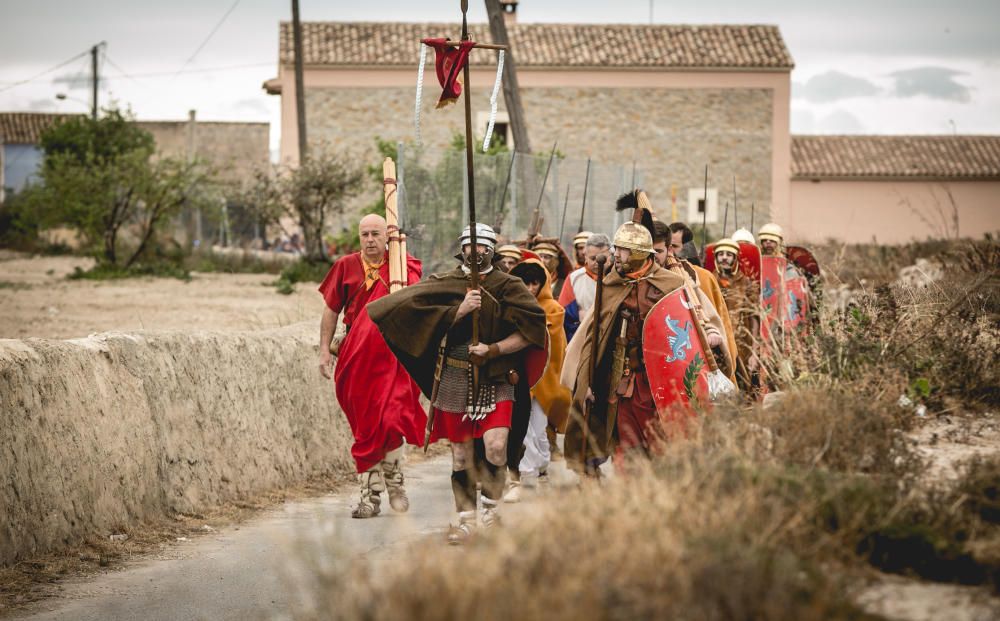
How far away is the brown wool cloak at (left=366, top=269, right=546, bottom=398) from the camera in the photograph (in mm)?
8047

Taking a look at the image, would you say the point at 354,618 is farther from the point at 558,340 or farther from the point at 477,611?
the point at 558,340

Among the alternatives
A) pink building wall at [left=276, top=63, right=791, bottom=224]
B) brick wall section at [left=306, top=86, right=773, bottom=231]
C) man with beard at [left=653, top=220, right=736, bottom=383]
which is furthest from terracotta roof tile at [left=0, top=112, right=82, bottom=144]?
man with beard at [left=653, top=220, right=736, bottom=383]

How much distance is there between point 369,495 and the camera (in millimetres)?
9008

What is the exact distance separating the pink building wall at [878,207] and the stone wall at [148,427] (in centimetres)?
3723

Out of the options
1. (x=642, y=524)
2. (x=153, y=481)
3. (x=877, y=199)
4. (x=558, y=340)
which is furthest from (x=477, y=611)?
(x=877, y=199)

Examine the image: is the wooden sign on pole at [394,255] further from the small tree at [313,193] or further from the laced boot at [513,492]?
the small tree at [313,193]

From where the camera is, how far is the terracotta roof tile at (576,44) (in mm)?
43906

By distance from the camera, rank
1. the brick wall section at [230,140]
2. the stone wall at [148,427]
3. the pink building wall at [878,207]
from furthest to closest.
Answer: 1. the brick wall section at [230,140]
2. the pink building wall at [878,207]
3. the stone wall at [148,427]

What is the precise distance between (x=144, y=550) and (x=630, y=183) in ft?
51.3

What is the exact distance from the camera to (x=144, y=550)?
25.3 ft

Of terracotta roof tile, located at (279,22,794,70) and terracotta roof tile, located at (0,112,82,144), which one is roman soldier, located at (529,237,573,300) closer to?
terracotta roof tile, located at (279,22,794,70)

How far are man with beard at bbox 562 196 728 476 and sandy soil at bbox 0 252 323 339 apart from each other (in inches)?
246

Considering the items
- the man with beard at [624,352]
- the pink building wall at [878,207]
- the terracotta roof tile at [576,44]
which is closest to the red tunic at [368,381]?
the man with beard at [624,352]

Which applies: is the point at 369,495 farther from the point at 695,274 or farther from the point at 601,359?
the point at 695,274
